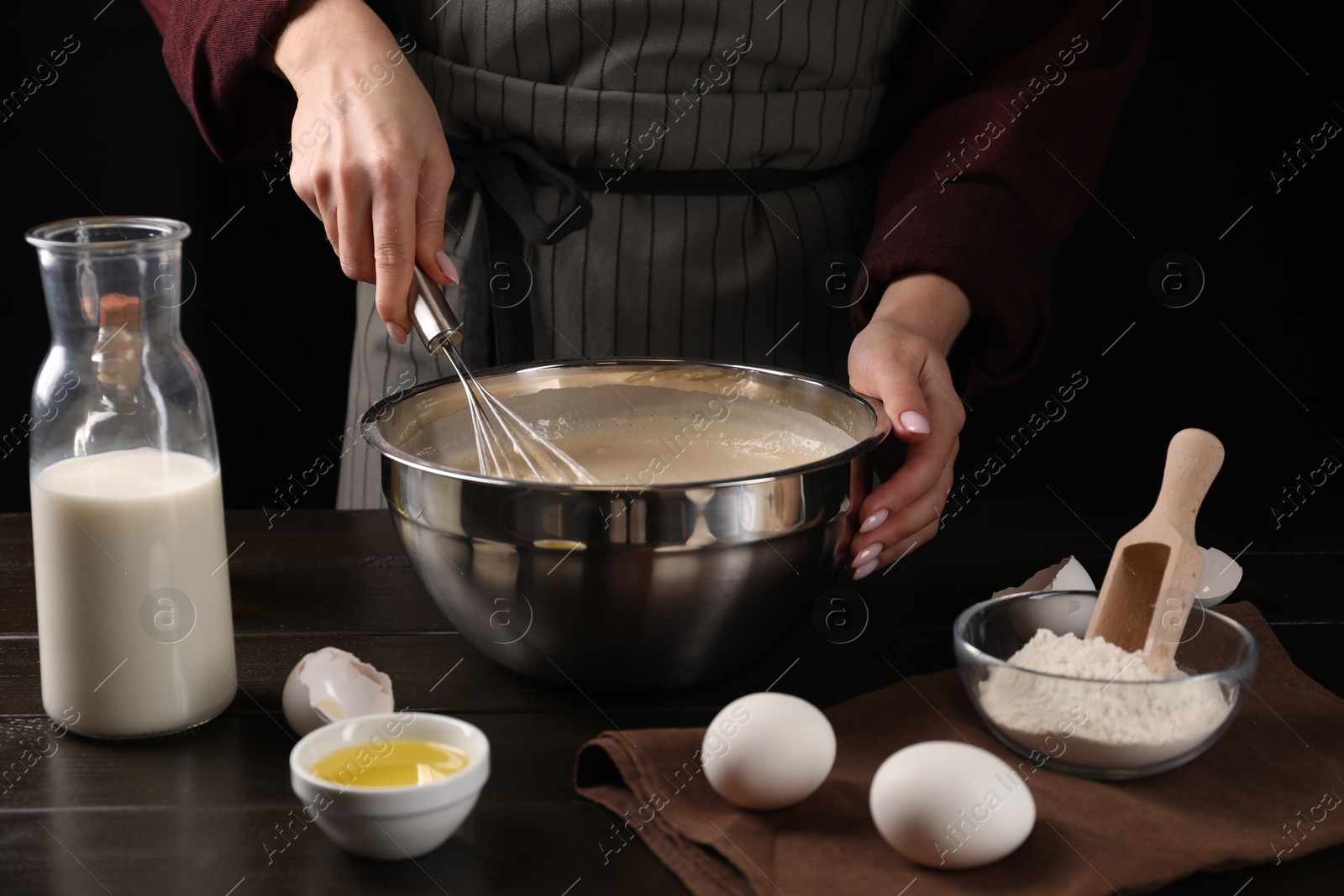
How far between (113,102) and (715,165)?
113 cm

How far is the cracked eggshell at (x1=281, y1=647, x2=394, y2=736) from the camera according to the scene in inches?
27.3

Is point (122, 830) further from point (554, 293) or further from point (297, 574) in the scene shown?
point (554, 293)

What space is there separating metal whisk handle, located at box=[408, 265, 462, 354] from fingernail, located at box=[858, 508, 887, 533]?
29 cm

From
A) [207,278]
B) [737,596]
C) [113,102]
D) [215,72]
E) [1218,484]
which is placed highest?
[215,72]

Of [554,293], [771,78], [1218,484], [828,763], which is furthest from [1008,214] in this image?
[1218,484]

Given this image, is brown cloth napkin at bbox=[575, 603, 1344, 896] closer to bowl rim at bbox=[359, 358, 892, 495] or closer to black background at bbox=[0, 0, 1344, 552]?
bowl rim at bbox=[359, 358, 892, 495]

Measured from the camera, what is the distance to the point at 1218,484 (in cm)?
189

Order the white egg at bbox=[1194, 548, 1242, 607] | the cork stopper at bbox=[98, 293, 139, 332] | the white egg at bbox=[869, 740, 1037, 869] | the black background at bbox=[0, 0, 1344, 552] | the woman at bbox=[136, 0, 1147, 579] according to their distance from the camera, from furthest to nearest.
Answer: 1. the black background at bbox=[0, 0, 1344, 552]
2. the woman at bbox=[136, 0, 1147, 579]
3. the white egg at bbox=[1194, 548, 1242, 607]
4. the cork stopper at bbox=[98, 293, 139, 332]
5. the white egg at bbox=[869, 740, 1037, 869]

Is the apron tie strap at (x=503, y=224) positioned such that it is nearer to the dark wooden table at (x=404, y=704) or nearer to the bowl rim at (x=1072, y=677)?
the dark wooden table at (x=404, y=704)

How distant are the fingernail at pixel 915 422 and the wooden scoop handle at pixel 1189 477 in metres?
0.15

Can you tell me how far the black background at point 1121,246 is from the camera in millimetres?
1739

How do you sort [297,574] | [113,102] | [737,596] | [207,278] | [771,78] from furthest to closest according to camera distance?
[207,278], [113,102], [771,78], [297,574], [737,596]

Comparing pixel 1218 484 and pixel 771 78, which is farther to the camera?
pixel 1218 484

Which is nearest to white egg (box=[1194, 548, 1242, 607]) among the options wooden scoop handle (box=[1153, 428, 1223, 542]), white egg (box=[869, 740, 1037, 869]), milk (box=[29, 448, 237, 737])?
wooden scoop handle (box=[1153, 428, 1223, 542])
